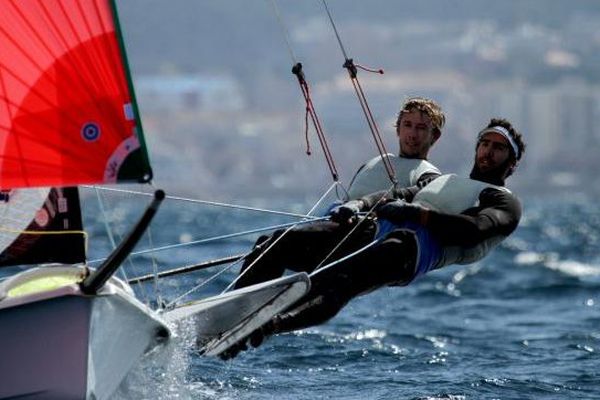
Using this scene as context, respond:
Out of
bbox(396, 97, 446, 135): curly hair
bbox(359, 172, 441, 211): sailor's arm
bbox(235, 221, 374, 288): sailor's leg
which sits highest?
bbox(396, 97, 446, 135): curly hair

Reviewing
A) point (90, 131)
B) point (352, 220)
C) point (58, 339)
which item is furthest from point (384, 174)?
point (58, 339)

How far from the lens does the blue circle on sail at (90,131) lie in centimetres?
489

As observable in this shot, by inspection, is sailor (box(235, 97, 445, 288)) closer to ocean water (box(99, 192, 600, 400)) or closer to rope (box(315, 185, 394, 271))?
rope (box(315, 185, 394, 271))

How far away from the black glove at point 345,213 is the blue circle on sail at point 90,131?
4.32 feet

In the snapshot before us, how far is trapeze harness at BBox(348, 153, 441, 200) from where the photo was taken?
21.1ft

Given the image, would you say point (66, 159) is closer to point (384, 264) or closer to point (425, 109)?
point (384, 264)

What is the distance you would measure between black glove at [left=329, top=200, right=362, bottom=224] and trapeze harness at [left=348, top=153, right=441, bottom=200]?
1.27 ft

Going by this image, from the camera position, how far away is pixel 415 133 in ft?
21.3

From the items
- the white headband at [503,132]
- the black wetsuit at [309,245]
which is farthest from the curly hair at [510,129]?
the black wetsuit at [309,245]

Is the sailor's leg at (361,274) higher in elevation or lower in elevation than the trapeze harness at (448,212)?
lower

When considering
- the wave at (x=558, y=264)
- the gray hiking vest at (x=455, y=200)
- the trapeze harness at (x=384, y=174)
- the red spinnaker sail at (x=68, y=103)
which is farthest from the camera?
the wave at (x=558, y=264)

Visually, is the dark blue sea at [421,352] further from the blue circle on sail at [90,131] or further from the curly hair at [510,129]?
the curly hair at [510,129]

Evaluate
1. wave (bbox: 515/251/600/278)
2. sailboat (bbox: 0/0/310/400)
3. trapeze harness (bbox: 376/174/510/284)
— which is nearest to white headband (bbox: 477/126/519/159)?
trapeze harness (bbox: 376/174/510/284)

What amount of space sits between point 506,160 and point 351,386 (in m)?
1.07
